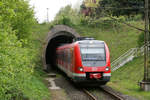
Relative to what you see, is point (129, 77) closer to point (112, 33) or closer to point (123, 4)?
point (112, 33)

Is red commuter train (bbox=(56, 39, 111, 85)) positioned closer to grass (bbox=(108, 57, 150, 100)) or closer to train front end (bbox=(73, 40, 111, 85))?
train front end (bbox=(73, 40, 111, 85))

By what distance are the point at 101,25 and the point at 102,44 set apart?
21951 mm

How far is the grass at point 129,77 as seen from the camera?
14906 millimetres

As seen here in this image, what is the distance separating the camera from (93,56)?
14594 millimetres

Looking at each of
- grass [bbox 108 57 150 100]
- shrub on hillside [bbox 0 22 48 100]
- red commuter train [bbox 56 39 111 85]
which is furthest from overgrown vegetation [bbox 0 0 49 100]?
grass [bbox 108 57 150 100]

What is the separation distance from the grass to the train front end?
1619 millimetres

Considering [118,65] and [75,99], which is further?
[118,65]

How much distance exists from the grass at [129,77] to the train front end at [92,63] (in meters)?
1.62

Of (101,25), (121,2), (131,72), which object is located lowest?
(131,72)

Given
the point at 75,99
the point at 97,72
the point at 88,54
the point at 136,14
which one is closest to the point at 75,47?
the point at 88,54

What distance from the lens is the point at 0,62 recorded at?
6.41m

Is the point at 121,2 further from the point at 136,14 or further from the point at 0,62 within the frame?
the point at 0,62

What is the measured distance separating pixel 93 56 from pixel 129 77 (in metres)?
5.56

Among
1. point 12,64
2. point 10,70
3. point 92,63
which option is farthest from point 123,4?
point 10,70
